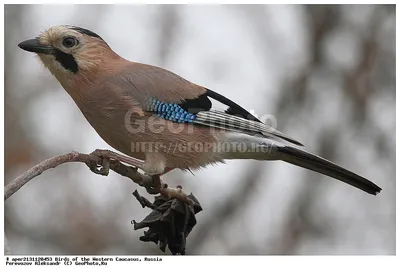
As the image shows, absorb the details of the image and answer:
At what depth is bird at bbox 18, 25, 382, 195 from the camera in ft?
15.7

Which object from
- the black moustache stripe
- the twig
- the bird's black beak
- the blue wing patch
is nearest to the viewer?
the twig

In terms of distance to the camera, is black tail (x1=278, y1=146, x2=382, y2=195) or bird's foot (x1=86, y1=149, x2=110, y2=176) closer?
bird's foot (x1=86, y1=149, x2=110, y2=176)

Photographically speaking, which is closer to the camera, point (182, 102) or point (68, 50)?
point (68, 50)

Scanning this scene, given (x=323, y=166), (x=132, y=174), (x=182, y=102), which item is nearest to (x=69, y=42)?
(x=182, y=102)

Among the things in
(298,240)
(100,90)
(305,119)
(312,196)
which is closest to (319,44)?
(305,119)

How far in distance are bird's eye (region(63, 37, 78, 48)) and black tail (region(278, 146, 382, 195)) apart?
5.64 feet

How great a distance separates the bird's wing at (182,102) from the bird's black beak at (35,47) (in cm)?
59

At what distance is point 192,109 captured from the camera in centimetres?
514

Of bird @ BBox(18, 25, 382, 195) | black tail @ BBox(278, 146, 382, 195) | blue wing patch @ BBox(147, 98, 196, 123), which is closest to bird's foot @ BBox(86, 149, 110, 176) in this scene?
bird @ BBox(18, 25, 382, 195)

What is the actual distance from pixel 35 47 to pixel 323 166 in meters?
2.27

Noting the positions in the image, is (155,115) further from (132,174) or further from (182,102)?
(132,174)

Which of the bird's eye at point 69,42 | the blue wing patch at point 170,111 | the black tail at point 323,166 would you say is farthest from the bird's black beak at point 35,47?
the black tail at point 323,166

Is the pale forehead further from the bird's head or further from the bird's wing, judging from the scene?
the bird's wing

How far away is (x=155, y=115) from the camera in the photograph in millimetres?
4922
